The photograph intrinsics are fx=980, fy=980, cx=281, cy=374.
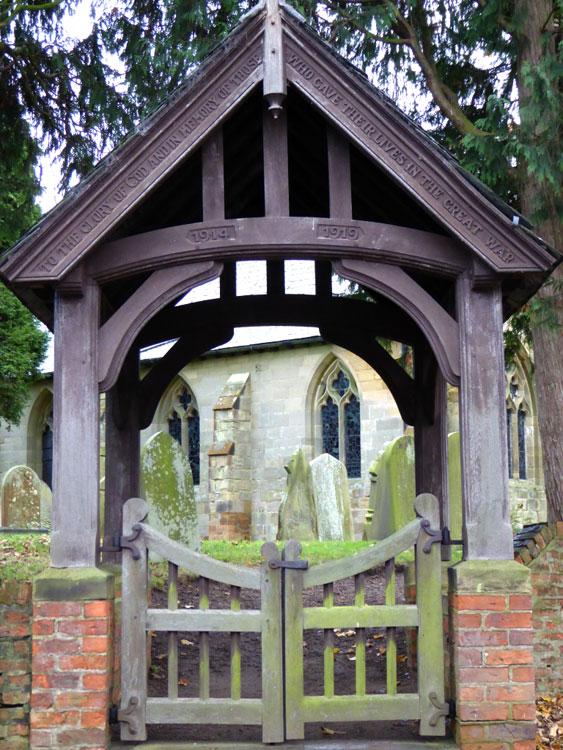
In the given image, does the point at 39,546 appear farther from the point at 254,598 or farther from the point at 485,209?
the point at 485,209

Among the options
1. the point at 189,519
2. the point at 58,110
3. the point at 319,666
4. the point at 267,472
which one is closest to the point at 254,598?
the point at 189,519

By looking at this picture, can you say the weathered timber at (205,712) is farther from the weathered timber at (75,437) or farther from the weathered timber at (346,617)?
the weathered timber at (75,437)

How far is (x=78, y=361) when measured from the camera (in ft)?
18.2

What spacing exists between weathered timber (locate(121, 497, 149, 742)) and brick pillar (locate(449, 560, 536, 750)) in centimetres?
174

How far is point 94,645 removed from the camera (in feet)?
17.4

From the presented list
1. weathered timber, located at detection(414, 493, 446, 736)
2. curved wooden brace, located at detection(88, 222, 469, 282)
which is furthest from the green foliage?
weathered timber, located at detection(414, 493, 446, 736)

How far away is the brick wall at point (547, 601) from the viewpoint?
7609 mm

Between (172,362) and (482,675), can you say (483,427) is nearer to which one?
(482,675)

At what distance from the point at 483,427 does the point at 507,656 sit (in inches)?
49.6

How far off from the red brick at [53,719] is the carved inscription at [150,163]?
240 cm

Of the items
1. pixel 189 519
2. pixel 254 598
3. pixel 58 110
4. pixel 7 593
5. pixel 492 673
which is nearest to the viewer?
pixel 492 673

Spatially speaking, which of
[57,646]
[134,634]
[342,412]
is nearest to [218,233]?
[134,634]

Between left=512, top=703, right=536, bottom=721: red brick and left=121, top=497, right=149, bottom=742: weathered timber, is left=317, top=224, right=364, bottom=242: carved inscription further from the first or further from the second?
left=512, top=703, right=536, bottom=721: red brick

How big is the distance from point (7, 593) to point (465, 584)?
8.62 ft
